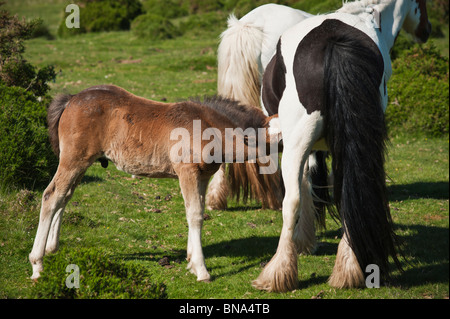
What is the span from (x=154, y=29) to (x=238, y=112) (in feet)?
67.8

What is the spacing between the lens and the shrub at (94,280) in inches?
164

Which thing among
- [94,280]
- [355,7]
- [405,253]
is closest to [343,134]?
[355,7]

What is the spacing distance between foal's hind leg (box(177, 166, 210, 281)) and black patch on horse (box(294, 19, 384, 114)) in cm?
147

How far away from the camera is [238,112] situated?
212 inches

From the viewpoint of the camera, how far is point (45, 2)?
129 feet

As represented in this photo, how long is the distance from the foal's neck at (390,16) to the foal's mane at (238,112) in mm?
1824

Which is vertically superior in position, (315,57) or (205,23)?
(205,23)

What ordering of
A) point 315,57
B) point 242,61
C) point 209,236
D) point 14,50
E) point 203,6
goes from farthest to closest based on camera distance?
point 203,6 → point 14,50 → point 242,61 → point 209,236 → point 315,57

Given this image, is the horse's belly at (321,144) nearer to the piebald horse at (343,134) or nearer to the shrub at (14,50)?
the piebald horse at (343,134)

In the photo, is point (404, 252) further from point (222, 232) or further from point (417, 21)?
point (417, 21)

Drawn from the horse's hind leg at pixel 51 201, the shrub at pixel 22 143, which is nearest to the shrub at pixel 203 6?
the shrub at pixel 22 143

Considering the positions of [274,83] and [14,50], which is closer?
[274,83]

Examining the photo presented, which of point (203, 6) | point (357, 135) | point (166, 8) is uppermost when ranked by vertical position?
point (203, 6)
